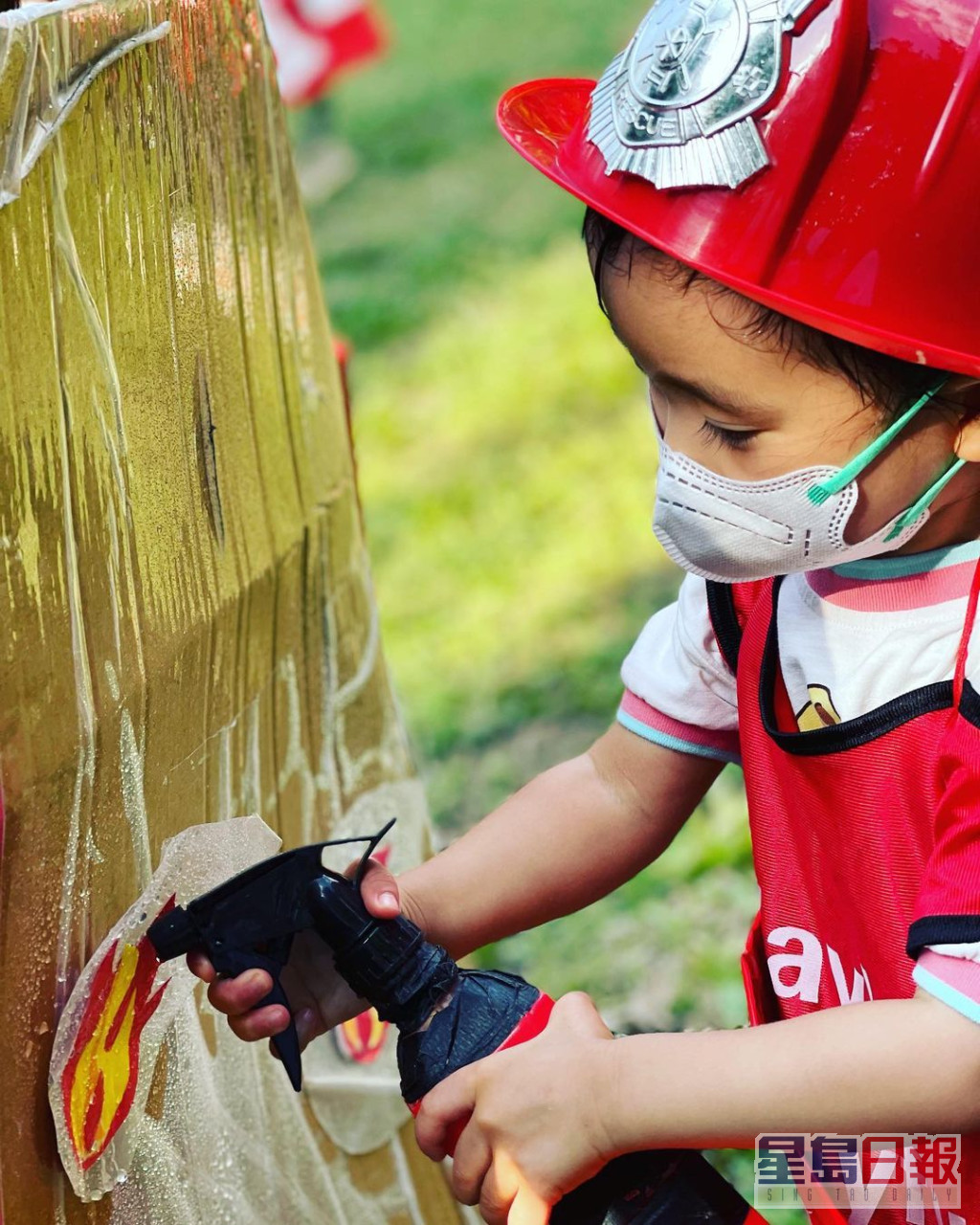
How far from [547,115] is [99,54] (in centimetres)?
46

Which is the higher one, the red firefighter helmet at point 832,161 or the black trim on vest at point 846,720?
the red firefighter helmet at point 832,161

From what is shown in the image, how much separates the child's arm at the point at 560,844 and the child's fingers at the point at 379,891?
75mm

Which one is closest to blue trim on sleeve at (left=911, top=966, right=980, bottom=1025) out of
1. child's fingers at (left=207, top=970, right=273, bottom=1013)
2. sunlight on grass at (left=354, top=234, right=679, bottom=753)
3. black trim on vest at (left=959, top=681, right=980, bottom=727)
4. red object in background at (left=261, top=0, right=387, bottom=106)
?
black trim on vest at (left=959, top=681, right=980, bottom=727)

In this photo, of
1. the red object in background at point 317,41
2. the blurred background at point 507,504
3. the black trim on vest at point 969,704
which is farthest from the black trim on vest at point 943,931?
the red object in background at point 317,41

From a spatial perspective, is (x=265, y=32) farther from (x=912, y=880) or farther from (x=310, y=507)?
(x=912, y=880)

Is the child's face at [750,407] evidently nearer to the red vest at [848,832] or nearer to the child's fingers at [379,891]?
the red vest at [848,832]

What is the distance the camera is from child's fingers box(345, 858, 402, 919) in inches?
52.0

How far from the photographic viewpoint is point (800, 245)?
1227 mm

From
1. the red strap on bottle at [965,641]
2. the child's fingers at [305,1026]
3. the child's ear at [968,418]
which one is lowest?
the child's fingers at [305,1026]

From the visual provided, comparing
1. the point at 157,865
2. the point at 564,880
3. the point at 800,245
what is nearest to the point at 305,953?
the point at 157,865

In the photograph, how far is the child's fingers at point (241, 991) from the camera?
4.31 ft

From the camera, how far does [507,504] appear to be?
14.0 ft

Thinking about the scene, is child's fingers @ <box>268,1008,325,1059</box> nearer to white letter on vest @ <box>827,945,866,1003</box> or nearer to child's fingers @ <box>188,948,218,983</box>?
child's fingers @ <box>188,948,218,983</box>

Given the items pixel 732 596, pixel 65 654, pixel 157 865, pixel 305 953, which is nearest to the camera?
pixel 65 654
